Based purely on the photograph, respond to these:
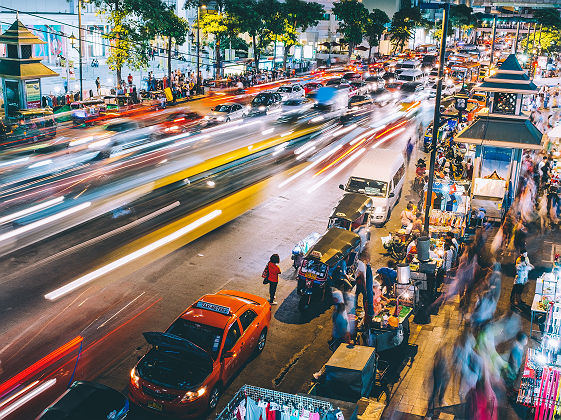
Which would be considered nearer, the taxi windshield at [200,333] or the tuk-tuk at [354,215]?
the taxi windshield at [200,333]

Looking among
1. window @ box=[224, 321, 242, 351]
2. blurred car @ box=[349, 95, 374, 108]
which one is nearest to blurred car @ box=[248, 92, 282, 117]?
blurred car @ box=[349, 95, 374, 108]

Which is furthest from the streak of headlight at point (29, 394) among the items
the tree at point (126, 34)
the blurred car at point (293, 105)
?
the tree at point (126, 34)

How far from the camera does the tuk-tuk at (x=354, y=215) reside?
1969 cm

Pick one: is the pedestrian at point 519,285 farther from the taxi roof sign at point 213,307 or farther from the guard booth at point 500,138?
the taxi roof sign at point 213,307

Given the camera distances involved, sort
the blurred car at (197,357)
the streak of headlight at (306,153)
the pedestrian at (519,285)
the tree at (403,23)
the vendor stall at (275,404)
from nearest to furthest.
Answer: the vendor stall at (275,404) → the blurred car at (197,357) → the pedestrian at (519,285) → the streak of headlight at (306,153) → the tree at (403,23)

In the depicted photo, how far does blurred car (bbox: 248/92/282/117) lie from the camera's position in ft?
142

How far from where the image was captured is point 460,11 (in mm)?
130375

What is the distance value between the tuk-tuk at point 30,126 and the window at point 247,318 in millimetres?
25479

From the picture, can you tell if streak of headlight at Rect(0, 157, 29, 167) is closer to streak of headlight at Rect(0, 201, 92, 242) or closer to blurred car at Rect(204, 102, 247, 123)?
streak of headlight at Rect(0, 201, 92, 242)

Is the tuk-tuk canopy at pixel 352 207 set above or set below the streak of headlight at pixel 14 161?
above

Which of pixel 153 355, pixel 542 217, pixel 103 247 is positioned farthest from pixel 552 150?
pixel 153 355

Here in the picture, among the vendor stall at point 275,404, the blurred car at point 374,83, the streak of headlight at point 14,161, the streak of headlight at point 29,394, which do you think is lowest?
the streak of headlight at point 29,394

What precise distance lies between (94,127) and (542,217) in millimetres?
26758

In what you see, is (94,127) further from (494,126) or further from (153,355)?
(153,355)
